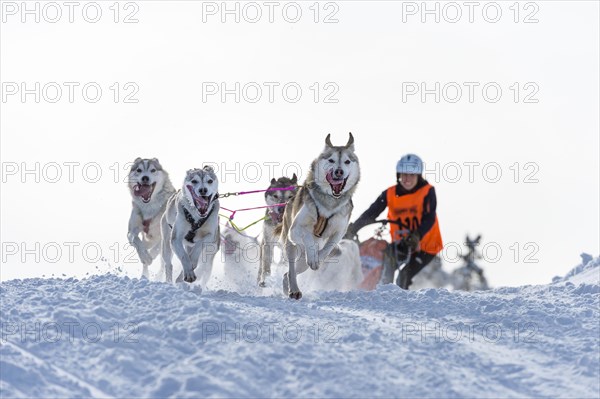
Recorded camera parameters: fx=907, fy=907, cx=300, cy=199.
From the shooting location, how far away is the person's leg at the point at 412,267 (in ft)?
30.5

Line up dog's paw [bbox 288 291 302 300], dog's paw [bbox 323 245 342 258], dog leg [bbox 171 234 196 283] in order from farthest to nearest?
dog's paw [bbox 323 245 342 258] < dog leg [bbox 171 234 196 283] < dog's paw [bbox 288 291 302 300]

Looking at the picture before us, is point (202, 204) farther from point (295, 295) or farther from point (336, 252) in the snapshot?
point (336, 252)

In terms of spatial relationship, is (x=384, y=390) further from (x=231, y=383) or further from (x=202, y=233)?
(x=202, y=233)

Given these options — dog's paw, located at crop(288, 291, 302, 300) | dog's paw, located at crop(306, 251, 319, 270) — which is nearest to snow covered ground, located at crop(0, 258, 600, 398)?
dog's paw, located at crop(288, 291, 302, 300)

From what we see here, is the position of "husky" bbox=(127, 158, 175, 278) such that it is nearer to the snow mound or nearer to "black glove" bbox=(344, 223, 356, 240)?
"black glove" bbox=(344, 223, 356, 240)

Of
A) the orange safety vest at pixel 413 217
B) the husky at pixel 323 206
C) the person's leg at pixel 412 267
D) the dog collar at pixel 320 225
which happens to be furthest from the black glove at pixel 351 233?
the dog collar at pixel 320 225

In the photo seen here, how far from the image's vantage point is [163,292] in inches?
259

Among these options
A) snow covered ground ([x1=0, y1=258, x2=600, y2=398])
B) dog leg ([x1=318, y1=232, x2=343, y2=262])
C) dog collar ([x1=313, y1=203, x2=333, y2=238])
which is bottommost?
snow covered ground ([x1=0, y1=258, x2=600, y2=398])

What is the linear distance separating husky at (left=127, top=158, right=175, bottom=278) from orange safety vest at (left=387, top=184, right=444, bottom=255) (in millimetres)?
2531

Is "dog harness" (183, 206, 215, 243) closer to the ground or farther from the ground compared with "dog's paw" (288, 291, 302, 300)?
farther from the ground

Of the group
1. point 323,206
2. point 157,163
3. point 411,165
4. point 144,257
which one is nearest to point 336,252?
point 323,206

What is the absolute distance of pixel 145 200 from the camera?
9.91 metres

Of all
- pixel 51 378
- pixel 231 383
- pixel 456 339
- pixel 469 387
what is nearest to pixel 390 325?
pixel 456 339

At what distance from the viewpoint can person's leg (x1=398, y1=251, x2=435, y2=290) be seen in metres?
9.30
